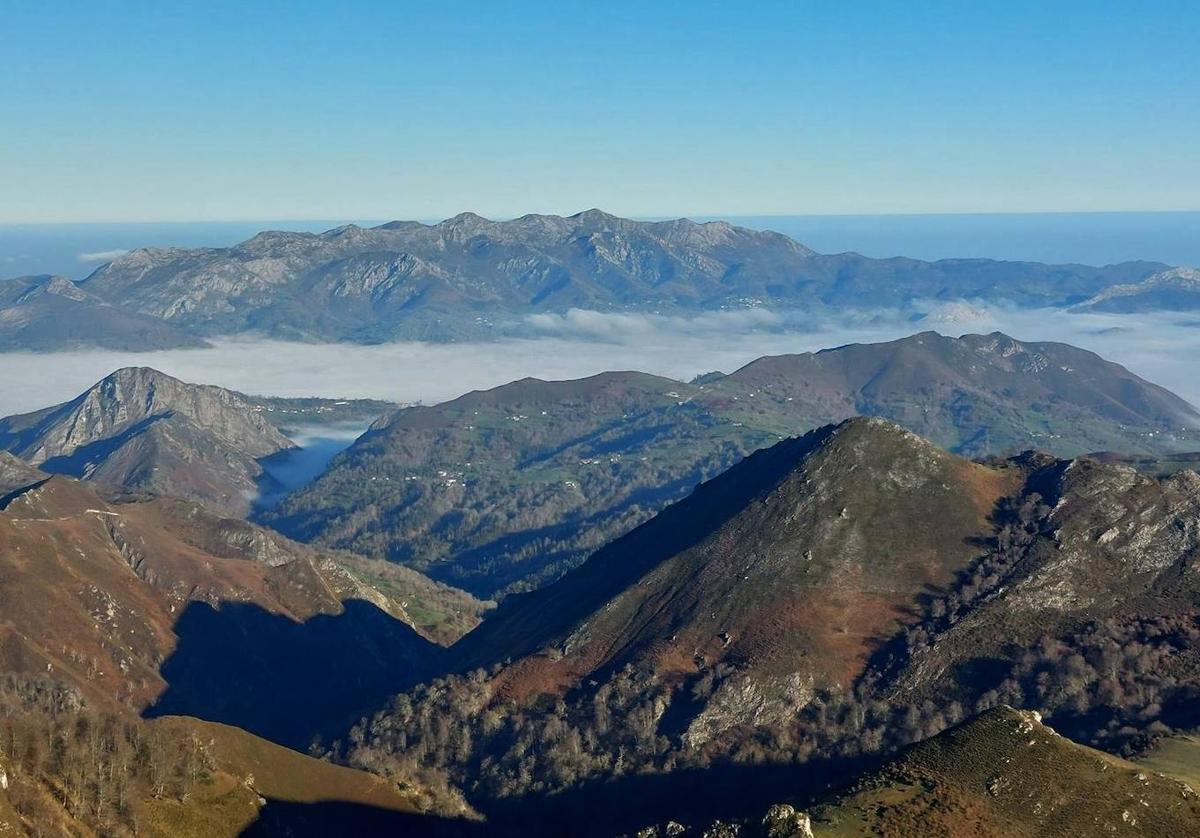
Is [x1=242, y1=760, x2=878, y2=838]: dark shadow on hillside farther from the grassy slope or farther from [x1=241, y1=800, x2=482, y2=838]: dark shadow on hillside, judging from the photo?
the grassy slope

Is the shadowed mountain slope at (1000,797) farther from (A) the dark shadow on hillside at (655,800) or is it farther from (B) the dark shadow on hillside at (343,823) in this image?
(B) the dark shadow on hillside at (343,823)

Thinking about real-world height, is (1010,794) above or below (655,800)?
above

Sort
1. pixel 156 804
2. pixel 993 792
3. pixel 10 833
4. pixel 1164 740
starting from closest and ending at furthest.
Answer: pixel 10 833, pixel 993 792, pixel 156 804, pixel 1164 740

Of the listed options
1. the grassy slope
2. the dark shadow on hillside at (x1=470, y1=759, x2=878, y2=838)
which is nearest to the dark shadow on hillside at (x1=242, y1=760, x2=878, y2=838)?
the dark shadow on hillside at (x1=470, y1=759, x2=878, y2=838)

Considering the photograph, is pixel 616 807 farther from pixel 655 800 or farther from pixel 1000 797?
pixel 1000 797

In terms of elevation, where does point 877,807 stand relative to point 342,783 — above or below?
above

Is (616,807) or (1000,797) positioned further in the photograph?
(616,807)

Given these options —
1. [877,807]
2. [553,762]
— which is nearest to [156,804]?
[553,762]

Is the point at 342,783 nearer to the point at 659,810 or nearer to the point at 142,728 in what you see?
the point at 142,728

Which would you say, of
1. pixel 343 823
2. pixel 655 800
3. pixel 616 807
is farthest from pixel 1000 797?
pixel 343 823

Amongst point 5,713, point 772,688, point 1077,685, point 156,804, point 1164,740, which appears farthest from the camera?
point 772,688
